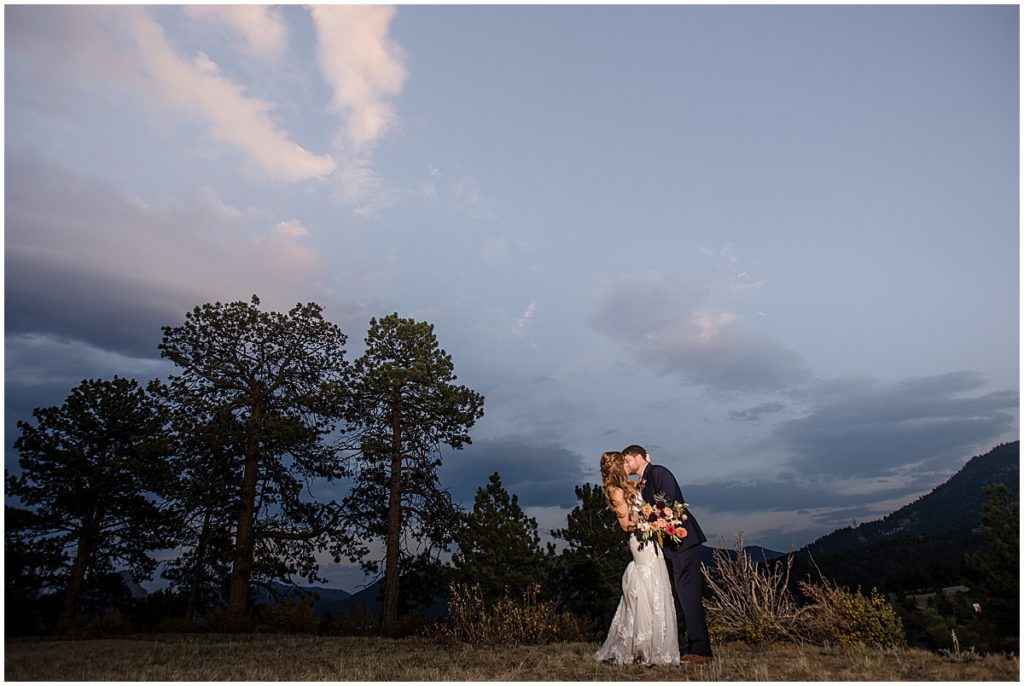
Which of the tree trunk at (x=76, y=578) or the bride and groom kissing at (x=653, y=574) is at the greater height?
the tree trunk at (x=76, y=578)

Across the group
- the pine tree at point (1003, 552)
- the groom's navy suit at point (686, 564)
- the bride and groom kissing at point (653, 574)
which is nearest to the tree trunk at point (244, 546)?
the bride and groom kissing at point (653, 574)

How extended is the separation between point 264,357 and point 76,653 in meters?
14.5

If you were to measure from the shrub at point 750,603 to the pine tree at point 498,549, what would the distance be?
9.67 metres

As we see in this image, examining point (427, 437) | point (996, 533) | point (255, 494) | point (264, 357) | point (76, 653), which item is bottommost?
point (76, 653)

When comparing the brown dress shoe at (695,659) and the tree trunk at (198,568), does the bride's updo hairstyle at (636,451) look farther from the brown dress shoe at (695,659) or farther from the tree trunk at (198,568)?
the tree trunk at (198,568)

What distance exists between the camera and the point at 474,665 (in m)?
8.42

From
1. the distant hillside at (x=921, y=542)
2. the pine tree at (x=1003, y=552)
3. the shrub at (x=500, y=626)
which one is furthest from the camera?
the distant hillside at (x=921, y=542)

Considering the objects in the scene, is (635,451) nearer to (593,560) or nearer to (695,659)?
(695,659)

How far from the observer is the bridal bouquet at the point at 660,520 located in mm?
8141

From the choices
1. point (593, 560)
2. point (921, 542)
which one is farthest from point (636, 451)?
point (921, 542)

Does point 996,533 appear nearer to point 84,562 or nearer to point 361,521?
point 361,521

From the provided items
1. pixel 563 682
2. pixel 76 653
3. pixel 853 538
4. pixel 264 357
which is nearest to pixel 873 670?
pixel 563 682

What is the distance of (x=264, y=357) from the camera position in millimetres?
23969

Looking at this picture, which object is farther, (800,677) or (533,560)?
(533,560)
